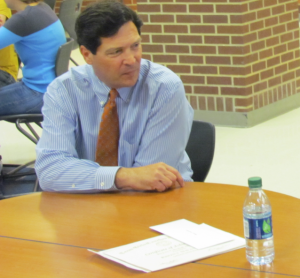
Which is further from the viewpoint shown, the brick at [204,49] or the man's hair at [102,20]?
the brick at [204,49]

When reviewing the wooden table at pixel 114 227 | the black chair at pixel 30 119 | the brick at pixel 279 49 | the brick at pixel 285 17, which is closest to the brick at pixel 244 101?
the brick at pixel 279 49

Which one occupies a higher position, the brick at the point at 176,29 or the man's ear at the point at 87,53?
the man's ear at the point at 87,53

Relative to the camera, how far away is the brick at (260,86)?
479 centimetres

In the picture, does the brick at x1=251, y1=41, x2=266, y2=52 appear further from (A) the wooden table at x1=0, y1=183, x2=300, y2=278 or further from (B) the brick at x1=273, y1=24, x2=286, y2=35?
(A) the wooden table at x1=0, y1=183, x2=300, y2=278

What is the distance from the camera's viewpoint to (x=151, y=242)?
1.45 metres

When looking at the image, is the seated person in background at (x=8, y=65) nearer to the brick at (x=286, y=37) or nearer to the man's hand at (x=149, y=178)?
the brick at (x=286, y=37)

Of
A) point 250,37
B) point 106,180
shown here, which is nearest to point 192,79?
point 250,37

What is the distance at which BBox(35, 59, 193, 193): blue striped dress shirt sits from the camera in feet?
6.70

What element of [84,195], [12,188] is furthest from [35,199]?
[12,188]

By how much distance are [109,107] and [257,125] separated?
2854 mm

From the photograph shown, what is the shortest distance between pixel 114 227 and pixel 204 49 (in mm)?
3398

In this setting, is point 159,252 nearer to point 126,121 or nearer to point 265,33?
point 126,121

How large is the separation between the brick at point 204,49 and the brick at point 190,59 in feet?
0.16

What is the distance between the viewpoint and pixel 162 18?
4.94m
